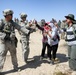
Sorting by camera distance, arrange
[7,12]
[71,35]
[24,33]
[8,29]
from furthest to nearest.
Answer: [24,33] < [71,35] < [8,29] < [7,12]

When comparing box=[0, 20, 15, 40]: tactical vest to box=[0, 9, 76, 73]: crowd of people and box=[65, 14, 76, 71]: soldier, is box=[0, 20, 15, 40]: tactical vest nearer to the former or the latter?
box=[0, 9, 76, 73]: crowd of people

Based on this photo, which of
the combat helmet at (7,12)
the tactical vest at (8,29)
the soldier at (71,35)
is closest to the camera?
the combat helmet at (7,12)

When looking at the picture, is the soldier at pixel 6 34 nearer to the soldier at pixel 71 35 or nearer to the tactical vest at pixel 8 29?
the tactical vest at pixel 8 29

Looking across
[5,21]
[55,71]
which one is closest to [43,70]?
[55,71]

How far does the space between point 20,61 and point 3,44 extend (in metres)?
2.00

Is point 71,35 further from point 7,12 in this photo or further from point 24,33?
point 7,12

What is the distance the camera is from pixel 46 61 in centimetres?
909

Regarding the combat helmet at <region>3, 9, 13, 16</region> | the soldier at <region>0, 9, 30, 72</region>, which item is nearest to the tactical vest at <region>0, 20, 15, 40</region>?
the soldier at <region>0, 9, 30, 72</region>

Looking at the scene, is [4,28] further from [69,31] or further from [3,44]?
[69,31]

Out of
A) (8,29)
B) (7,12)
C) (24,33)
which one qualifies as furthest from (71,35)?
(7,12)

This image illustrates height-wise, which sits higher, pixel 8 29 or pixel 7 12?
pixel 7 12

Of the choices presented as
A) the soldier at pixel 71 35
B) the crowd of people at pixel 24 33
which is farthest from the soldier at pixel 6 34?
the soldier at pixel 71 35

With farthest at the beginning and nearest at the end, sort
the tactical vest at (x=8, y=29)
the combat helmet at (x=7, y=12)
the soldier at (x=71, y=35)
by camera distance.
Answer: the soldier at (x=71, y=35)
the tactical vest at (x=8, y=29)
the combat helmet at (x=7, y=12)

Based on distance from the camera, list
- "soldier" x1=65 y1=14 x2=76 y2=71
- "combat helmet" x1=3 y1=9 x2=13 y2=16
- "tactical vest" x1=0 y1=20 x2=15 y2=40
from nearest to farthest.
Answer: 1. "combat helmet" x1=3 y1=9 x2=13 y2=16
2. "tactical vest" x1=0 y1=20 x2=15 y2=40
3. "soldier" x1=65 y1=14 x2=76 y2=71
